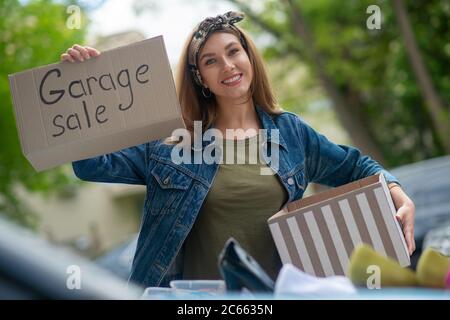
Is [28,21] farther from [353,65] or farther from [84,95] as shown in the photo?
[84,95]

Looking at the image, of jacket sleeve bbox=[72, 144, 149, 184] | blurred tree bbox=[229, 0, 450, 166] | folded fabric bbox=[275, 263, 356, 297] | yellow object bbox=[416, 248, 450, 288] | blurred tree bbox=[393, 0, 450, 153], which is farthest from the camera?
blurred tree bbox=[229, 0, 450, 166]

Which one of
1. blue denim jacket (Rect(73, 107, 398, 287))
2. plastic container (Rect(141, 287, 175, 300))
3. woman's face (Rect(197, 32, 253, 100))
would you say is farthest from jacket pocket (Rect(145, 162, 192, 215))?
plastic container (Rect(141, 287, 175, 300))

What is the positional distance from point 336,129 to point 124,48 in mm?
20133

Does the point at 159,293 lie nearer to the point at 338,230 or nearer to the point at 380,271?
the point at 380,271

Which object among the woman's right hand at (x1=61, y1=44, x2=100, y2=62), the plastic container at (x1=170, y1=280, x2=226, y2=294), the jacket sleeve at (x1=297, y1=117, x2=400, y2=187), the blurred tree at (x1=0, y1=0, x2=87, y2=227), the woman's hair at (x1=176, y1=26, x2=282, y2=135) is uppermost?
the blurred tree at (x1=0, y1=0, x2=87, y2=227)

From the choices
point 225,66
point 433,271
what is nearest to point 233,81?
point 225,66

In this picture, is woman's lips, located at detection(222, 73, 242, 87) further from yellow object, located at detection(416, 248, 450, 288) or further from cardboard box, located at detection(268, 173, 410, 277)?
yellow object, located at detection(416, 248, 450, 288)

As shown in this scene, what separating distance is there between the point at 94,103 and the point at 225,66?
42 cm

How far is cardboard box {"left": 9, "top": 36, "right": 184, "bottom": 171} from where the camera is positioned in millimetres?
2045

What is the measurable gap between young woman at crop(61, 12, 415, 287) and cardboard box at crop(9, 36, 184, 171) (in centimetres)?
7

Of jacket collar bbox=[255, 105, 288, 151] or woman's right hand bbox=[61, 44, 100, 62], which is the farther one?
jacket collar bbox=[255, 105, 288, 151]

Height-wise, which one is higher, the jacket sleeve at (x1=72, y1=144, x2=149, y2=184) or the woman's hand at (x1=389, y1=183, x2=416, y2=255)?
the jacket sleeve at (x1=72, y1=144, x2=149, y2=184)
